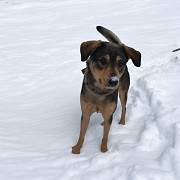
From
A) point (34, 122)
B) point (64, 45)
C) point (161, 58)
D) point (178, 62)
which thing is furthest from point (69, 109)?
point (64, 45)

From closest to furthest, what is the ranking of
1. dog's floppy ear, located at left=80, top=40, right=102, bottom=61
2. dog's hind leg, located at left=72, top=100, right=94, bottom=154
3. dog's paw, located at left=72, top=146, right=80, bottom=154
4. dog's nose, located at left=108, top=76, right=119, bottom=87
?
dog's nose, located at left=108, top=76, right=119, bottom=87, dog's floppy ear, located at left=80, top=40, right=102, bottom=61, dog's hind leg, located at left=72, top=100, right=94, bottom=154, dog's paw, located at left=72, top=146, right=80, bottom=154

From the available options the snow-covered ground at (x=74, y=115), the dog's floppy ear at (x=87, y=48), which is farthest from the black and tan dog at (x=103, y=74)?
the snow-covered ground at (x=74, y=115)

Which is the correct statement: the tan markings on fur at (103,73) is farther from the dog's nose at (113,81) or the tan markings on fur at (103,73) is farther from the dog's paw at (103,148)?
the dog's paw at (103,148)

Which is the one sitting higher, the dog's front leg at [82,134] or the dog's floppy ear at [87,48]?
the dog's floppy ear at [87,48]

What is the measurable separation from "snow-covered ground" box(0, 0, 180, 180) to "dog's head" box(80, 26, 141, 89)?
1017 mm

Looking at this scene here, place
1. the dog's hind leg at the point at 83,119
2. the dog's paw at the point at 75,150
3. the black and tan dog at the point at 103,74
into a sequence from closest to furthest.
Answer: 1. the black and tan dog at the point at 103,74
2. the dog's hind leg at the point at 83,119
3. the dog's paw at the point at 75,150

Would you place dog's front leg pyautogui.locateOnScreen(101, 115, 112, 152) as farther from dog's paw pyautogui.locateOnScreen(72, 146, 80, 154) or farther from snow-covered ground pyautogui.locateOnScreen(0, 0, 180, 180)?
dog's paw pyautogui.locateOnScreen(72, 146, 80, 154)

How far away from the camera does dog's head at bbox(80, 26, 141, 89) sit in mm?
2709

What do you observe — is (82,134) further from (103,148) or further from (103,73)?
(103,73)

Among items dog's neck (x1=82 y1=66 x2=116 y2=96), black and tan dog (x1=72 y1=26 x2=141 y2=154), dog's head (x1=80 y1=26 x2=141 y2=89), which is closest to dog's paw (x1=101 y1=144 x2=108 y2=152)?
black and tan dog (x1=72 y1=26 x2=141 y2=154)

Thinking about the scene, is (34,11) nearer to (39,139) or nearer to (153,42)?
(153,42)

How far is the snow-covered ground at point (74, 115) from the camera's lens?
286 centimetres

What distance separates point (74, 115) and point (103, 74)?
2017mm

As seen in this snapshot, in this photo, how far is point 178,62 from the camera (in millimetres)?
5906
